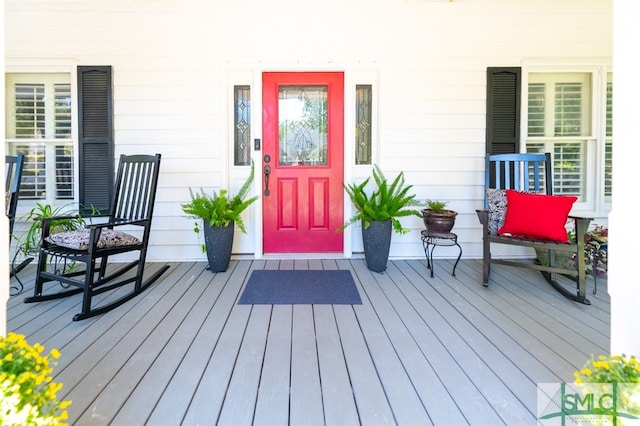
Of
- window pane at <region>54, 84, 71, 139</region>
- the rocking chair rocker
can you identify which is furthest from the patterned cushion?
A: window pane at <region>54, 84, 71, 139</region>

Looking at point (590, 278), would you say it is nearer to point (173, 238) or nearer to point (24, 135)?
point (173, 238)

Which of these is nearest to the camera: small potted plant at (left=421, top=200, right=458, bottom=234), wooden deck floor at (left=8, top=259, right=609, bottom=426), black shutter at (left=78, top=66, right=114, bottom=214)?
wooden deck floor at (left=8, top=259, right=609, bottom=426)

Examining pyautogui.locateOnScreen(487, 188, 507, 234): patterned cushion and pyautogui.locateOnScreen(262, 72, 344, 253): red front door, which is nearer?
Answer: pyautogui.locateOnScreen(487, 188, 507, 234): patterned cushion

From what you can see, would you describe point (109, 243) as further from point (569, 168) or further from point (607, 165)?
point (607, 165)

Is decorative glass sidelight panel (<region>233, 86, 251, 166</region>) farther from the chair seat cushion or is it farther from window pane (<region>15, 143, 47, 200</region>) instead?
window pane (<region>15, 143, 47, 200</region>)

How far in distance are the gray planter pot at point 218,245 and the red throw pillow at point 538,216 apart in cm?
222

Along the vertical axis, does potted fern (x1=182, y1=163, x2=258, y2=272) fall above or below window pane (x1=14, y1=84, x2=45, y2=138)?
below

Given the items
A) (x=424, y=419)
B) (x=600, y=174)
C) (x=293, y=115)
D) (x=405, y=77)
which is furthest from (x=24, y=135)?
(x=600, y=174)

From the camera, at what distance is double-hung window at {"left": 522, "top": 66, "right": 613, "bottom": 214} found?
349 centimetres

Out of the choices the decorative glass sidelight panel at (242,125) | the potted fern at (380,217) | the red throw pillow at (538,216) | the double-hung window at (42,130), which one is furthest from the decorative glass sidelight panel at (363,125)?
the double-hung window at (42,130)

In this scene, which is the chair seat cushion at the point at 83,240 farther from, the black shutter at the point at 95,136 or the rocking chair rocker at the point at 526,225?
the rocking chair rocker at the point at 526,225

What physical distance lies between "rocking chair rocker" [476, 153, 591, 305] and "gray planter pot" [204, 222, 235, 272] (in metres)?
2.09

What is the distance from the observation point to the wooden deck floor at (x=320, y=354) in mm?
1279

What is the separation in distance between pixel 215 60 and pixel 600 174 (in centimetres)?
396
